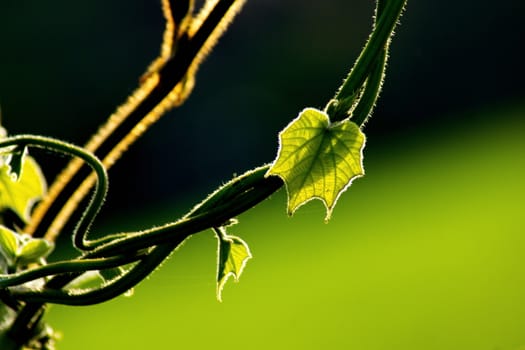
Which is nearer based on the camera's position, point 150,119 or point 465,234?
point 150,119

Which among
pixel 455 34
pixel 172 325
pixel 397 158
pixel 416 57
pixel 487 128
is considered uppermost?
pixel 455 34

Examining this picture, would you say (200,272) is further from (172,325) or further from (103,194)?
(103,194)

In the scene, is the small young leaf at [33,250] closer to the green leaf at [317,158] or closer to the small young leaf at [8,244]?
the small young leaf at [8,244]

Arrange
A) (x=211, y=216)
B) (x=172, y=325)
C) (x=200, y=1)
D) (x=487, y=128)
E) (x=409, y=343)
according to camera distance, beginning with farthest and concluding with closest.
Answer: (x=487, y=128) < (x=200, y=1) < (x=172, y=325) < (x=409, y=343) < (x=211, y=216)

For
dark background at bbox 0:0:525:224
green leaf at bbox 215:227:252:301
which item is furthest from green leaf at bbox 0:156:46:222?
dark background at bbox 0:0:525:224

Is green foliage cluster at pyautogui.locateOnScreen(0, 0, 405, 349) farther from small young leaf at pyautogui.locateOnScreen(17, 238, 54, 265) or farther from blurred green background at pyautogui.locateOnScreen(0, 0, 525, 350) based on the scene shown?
blurred green background at pyautogui.locateOnScreen(0, 0, 525, 350)

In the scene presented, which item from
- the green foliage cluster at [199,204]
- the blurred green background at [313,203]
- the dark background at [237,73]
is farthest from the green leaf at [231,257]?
the dark background at [237,73]

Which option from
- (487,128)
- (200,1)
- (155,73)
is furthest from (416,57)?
(155,73)

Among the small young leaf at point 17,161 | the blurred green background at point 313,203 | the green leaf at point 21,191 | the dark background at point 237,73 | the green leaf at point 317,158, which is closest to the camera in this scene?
the green leaf at point 317,158

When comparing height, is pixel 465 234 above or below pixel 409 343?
above
